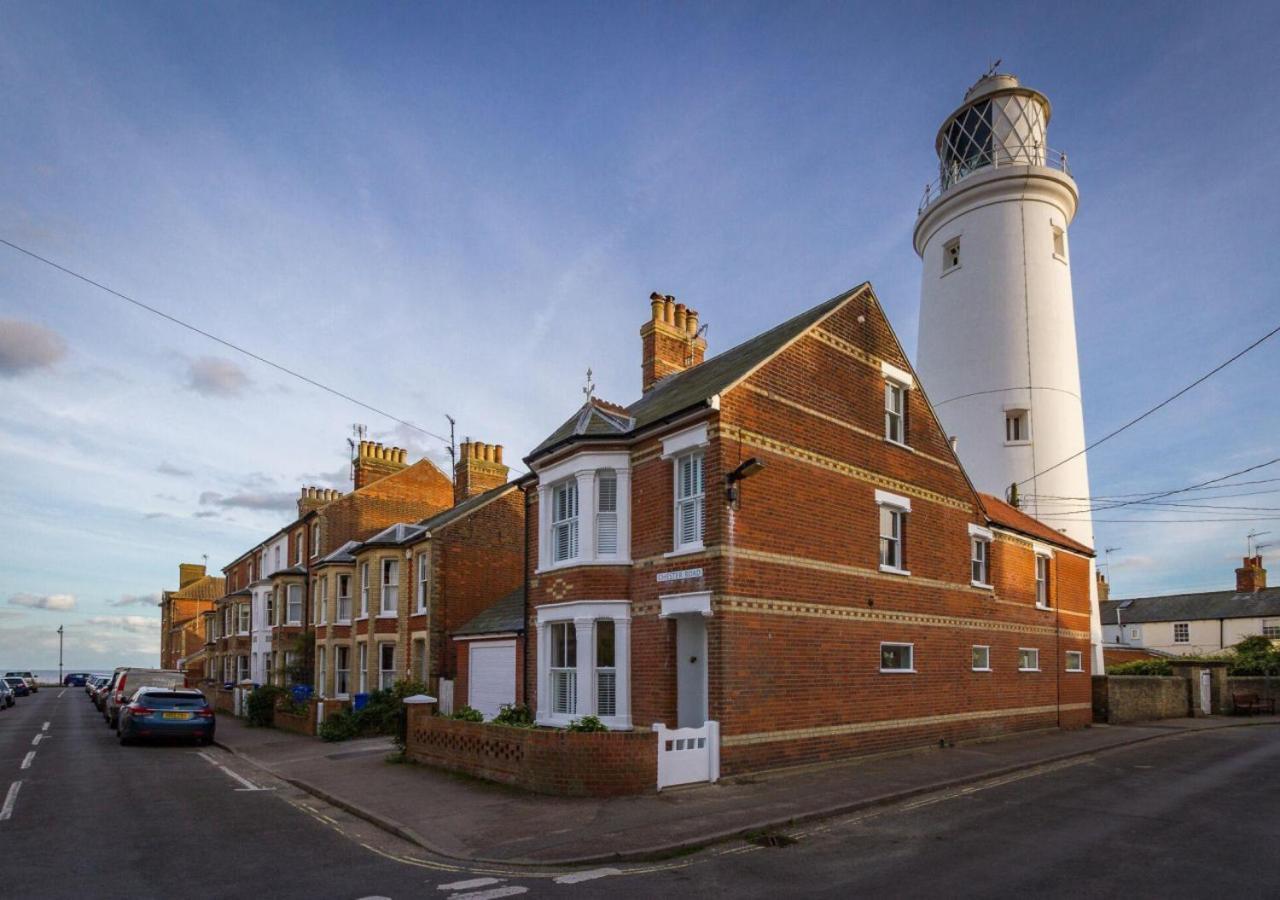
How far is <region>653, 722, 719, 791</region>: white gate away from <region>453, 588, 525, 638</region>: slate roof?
8.18 meters

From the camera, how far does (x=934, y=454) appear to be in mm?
20453

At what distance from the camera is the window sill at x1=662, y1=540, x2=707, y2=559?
49.3 ft

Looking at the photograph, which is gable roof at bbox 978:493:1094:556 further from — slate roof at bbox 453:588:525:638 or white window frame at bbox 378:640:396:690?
white window frame at bbox 378:640:396:690

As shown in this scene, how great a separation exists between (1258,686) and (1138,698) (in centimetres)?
1104

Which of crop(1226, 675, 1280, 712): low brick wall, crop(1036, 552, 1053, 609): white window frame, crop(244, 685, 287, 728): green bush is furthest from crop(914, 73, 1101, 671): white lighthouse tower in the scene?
crop(244, 685, 287, 728): green bush

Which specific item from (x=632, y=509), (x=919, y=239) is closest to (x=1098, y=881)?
(x=632, y=509)

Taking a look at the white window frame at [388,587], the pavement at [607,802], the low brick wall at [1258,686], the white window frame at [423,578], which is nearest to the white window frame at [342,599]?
the white window frame at [388,587]

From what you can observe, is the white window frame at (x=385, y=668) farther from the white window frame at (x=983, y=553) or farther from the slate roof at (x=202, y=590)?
the slate roof at (x=202, y=590)

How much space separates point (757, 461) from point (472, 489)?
21.0 m

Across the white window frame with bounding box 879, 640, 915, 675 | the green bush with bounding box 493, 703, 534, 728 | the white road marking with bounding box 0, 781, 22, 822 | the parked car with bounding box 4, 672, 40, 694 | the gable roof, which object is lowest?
the parked car with bounding box 4, 672, 40, 694

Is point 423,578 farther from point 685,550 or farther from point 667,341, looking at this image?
point 685,550

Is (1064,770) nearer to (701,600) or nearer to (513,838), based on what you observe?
(701,600)

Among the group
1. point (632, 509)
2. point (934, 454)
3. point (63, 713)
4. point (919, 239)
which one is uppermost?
point (919, 239)

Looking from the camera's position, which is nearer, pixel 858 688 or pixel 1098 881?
pixel 1098 881
